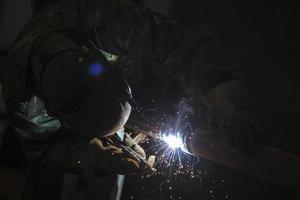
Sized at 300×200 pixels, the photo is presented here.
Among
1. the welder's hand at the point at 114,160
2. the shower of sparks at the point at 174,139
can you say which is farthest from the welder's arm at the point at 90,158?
the shower of sparks at the point at 174,139

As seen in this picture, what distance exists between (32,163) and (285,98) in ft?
4.24

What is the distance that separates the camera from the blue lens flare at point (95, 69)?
1573mm

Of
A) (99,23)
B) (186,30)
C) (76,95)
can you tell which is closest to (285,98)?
(186,30)

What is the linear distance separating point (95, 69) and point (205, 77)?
490mm

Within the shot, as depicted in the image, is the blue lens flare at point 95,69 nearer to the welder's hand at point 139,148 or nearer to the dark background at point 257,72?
the welder's hand at point 139,148

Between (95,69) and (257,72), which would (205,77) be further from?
(257,72)

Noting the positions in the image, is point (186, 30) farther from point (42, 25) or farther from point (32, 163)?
point (32, 163)

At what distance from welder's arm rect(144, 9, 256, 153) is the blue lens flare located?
0.42 meters

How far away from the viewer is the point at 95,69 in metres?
1.58

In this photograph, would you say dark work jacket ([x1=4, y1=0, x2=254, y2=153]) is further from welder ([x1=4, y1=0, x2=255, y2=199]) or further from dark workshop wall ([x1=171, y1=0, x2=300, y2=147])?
dark workshop wall ([x1=171, y1=0, x2=300, y2=147])

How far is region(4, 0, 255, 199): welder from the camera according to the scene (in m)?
1.59

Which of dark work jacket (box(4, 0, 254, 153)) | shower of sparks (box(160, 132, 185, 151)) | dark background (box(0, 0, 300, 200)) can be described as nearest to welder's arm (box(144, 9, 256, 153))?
dark work jacket (box(4, 0, 254, 153))

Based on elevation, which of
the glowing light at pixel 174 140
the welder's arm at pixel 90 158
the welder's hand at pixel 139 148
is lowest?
the welder's hand at pixel 139 148

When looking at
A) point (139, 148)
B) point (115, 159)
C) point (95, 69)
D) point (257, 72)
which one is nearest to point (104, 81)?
point (95, 69)
